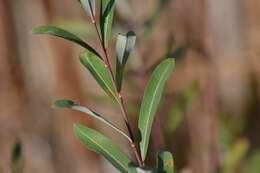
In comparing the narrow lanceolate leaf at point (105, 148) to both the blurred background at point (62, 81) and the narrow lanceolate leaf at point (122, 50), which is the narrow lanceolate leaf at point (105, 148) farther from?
the blurred background at point (62, 81)

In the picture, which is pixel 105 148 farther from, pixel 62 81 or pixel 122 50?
pixel 62 81

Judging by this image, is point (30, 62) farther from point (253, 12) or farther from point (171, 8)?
point (253, 12)

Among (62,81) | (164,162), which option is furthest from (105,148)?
(62,81)

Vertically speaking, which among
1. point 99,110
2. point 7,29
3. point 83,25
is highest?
point 83,25

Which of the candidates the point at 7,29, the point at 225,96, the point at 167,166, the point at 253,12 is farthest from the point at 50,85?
the point at 167,166

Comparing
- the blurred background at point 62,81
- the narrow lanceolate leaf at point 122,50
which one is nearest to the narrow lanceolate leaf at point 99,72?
the narrow lanceolate leaf at point 122,50

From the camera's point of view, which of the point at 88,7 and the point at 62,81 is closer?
the point at 88,7
